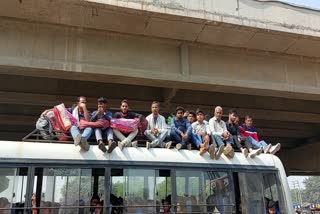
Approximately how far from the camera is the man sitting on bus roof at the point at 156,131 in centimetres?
552

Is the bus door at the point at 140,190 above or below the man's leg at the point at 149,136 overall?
below

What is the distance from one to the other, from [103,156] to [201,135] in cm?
175

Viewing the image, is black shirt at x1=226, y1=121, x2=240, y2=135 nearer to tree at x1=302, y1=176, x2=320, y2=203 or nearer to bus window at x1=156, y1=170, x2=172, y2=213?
bus window at x1=156, y1=170, x2=172, y2=213

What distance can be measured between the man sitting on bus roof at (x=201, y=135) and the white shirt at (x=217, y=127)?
0.07 meters

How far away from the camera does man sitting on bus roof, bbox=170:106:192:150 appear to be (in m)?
5.80

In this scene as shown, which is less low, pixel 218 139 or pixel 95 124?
pixel 95 124

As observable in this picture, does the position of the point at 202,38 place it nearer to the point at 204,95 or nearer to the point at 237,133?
the point at 204,95

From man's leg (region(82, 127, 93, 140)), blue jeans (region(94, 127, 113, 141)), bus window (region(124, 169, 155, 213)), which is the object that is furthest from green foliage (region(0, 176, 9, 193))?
bus window (region(124, 169, 155, 213))

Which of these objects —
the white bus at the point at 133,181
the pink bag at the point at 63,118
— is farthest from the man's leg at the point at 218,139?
the pink bag at the point at 63,118

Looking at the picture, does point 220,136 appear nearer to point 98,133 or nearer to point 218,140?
point 218,140

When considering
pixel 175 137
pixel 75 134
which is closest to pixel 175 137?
pixel 175 137

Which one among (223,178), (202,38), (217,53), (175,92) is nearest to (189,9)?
(202,38)

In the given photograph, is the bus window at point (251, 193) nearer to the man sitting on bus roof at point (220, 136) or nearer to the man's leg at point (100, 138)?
the man sitting on bus roof at point (220, 136)

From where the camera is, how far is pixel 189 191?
5168 millimetres
